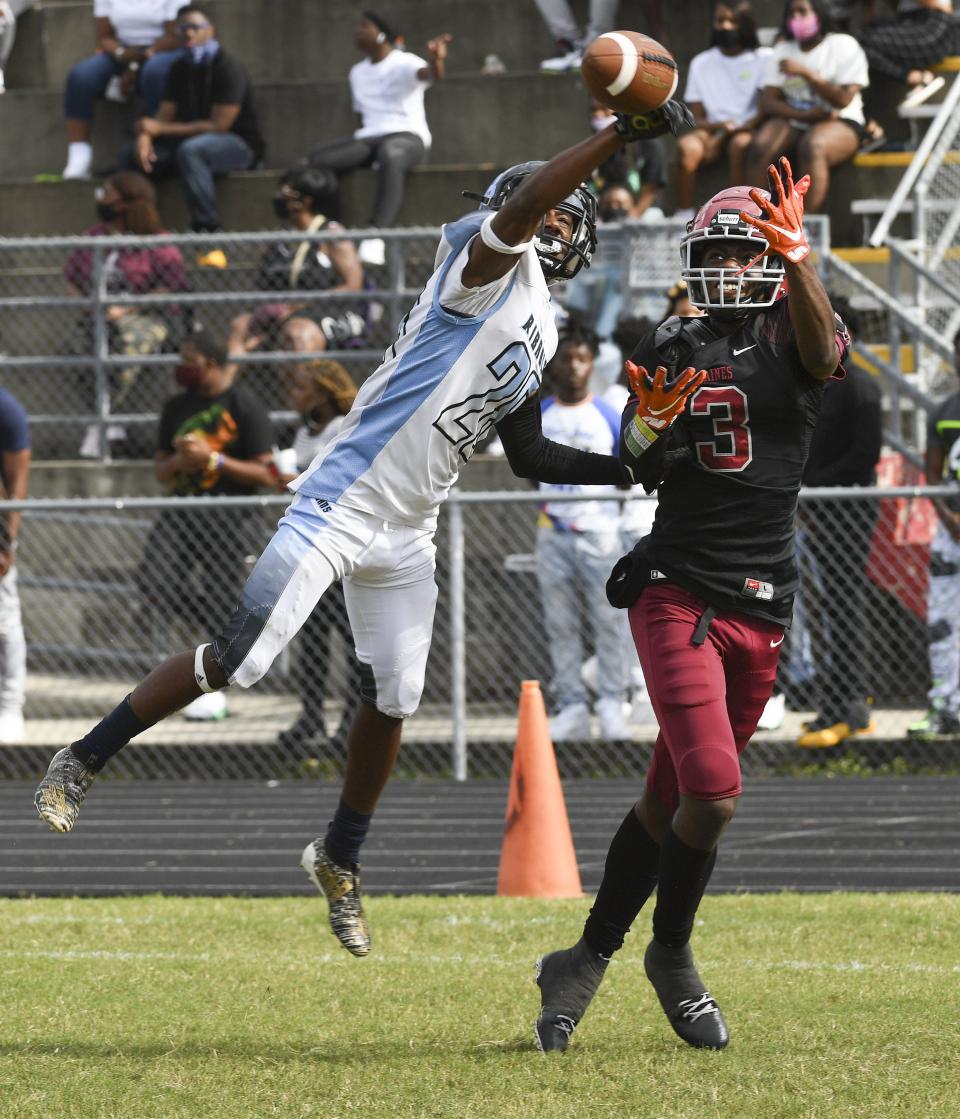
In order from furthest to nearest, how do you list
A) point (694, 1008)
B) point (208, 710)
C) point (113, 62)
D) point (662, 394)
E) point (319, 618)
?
point (113, 62) < point (208, 710) < point (319, 618) < point (694, 1008) < point (662, 394)

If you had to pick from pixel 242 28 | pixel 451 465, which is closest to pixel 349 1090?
pixel 451 465

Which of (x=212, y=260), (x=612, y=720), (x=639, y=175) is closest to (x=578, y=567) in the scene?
(x=612, y=720)

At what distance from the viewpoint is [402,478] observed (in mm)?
5520

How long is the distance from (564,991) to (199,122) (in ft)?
35.7

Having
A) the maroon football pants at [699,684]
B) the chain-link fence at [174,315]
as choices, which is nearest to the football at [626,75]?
the maroon football pants at [699,684]

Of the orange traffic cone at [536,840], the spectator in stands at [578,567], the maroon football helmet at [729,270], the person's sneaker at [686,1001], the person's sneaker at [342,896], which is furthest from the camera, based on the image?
the spectator in stands at [578,567]

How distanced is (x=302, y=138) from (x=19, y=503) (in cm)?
687

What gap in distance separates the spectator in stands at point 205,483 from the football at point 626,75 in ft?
20.4

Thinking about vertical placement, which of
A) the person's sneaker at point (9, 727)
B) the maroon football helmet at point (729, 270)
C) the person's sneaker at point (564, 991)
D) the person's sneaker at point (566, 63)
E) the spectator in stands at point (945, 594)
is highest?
the maroon football helmet at point (729, 270)

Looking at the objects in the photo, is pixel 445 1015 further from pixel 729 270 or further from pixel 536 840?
pixel 729 270

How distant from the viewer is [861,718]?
1046 cm

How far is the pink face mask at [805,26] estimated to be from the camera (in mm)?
13312

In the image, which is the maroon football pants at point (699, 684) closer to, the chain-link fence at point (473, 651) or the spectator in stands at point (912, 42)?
the chain-link fence at point (473, 651)

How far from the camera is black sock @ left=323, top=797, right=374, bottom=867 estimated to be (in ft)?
19.1
